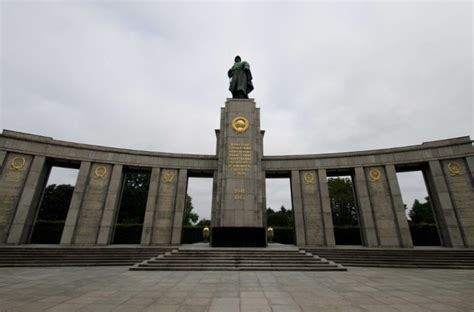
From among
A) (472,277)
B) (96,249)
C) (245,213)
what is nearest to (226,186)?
(245,213)

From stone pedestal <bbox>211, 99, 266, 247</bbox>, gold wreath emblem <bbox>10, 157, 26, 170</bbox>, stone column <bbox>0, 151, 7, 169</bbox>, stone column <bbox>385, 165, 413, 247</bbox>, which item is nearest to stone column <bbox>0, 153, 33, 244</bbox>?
gold wreath emblem <bbox>10, 157, 26, 170</bbox>

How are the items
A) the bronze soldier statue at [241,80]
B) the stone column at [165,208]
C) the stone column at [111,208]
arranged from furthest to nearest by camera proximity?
the bronze soldier statue at [241,80] < the stone column at [165,208] < the stone column at [111,208]

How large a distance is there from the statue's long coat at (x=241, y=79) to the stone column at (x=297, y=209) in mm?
9462

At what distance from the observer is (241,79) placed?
21812 mm

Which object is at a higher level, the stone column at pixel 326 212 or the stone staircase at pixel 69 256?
the stone column at pixel 326 212

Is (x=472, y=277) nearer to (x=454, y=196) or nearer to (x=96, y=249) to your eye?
(x=454, y=196)

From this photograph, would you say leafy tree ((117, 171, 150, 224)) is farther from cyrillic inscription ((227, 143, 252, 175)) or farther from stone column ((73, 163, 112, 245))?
cyrillic inscription ((227, 143, 252, 175))

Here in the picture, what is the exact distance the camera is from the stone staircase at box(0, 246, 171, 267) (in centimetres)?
1333

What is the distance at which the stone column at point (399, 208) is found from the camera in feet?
60.1

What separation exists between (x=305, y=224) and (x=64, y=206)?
42380mm

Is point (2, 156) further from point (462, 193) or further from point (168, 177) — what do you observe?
point (462, 193)

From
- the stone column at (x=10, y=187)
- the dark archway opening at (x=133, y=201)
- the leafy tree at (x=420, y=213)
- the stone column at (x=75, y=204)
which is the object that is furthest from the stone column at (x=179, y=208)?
the leafy tree at (x=420, y=213)

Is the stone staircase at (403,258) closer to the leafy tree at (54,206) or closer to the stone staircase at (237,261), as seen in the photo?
the stone staircase at (237,261)

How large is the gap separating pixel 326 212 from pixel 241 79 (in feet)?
48.3
